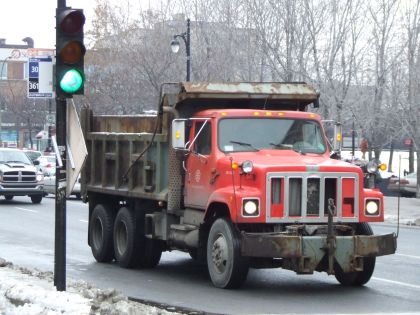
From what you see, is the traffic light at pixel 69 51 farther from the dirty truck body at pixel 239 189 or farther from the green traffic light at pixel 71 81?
the dirty truck body at pixel 239 189

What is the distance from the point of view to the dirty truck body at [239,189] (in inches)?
488

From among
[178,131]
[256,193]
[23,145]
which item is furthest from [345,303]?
[23,145]

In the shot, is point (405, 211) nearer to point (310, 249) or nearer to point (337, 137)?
point (337, 137)

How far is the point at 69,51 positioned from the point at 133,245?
5.87 m

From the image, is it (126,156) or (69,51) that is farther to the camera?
(126,156)

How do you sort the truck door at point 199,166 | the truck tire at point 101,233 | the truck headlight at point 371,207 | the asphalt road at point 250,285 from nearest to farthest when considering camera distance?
the asphalt road at point 250,285, the truck headlight at point 371,207, the truck door at point 199,166, the truck tire at point 101,233

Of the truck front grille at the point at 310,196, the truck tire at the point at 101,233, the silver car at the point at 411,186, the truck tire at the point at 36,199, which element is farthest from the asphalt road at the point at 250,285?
the silver car at the point at 411,186

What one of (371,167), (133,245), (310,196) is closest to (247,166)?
(310,196)

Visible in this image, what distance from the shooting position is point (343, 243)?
12445 mm

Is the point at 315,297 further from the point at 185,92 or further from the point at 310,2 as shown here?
the point at 310,2

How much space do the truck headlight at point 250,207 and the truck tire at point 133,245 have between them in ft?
11.6

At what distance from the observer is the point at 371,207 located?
13.0 metres

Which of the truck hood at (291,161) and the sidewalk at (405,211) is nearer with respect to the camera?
the truck hood at (291,161)

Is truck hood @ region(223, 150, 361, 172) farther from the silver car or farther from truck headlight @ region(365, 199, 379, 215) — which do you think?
the silver car
